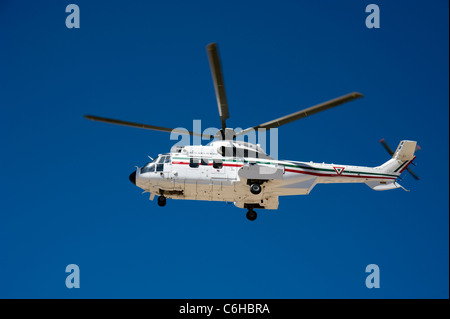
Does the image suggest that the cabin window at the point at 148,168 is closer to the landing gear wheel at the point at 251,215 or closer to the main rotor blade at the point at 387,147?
the landing gear wheel at the point at 251,215

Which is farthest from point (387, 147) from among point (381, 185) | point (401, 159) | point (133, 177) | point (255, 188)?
point (133, 177)

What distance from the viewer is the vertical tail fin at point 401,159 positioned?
72.6ft

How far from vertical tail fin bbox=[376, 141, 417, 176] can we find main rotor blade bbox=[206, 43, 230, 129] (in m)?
8.61

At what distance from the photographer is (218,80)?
53.4 ft

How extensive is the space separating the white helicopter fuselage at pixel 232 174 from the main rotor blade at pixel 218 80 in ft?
7.45

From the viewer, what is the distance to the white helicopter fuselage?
2058 cm

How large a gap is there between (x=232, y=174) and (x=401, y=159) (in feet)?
29.0

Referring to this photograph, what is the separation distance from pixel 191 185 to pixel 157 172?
1.72 meters

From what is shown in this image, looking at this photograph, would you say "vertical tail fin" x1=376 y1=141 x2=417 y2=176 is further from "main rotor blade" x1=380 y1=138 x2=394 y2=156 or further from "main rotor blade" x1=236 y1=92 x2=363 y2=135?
"main rotor blade" x1=236 y1=92 x2=363 y2=135

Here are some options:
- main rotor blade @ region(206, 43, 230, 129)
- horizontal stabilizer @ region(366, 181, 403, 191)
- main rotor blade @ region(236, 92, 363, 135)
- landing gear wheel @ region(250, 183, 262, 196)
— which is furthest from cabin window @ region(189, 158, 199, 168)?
horizontal stabilizer @ region(366, 181, 403, 191)

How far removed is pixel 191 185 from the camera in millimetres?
20562

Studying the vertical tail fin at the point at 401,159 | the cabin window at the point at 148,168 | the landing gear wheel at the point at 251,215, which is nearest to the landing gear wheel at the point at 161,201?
the cabin window at the point at 148,168
